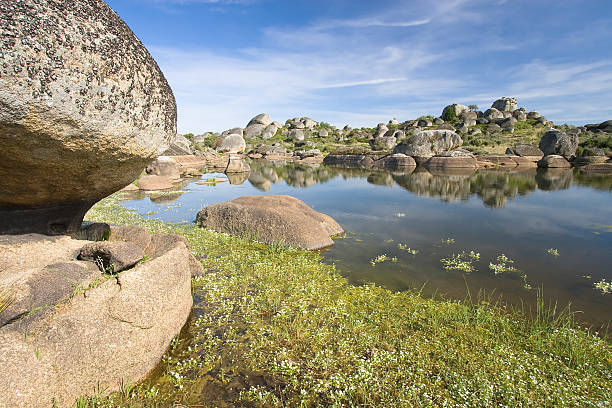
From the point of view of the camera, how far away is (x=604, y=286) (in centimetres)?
771

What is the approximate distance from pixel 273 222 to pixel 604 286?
8.75 m

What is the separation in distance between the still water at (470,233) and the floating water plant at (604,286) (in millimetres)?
131

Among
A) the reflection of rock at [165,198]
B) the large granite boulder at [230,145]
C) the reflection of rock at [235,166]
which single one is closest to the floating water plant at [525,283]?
the reflection of rock at [165,198]

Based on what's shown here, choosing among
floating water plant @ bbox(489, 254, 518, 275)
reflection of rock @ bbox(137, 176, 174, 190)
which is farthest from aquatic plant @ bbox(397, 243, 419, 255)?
reflection of rock @ bbox(137, 176, 174, 190)

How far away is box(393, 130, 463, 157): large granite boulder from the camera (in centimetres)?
4725

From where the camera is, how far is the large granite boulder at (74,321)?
10.8 feet

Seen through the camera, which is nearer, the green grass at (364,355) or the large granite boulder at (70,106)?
the large granite boulder at (70,106)

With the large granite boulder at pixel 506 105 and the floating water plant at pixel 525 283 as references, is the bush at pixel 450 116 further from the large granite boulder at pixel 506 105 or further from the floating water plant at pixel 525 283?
the floating water plant at pixel 525 283

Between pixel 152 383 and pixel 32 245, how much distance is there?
3.00 meters

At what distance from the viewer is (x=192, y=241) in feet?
32.5

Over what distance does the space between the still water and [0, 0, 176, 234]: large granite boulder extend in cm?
570

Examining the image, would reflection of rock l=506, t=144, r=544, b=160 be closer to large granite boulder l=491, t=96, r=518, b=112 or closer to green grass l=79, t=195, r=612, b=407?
green grass l=79, t=195, r=612, b=407

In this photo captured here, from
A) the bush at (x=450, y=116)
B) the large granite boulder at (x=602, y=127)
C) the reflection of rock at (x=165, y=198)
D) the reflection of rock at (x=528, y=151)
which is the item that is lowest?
the reflection of rock at (x=165, y=198)

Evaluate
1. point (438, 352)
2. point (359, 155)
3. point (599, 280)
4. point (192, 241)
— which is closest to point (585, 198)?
point (599, 280)
